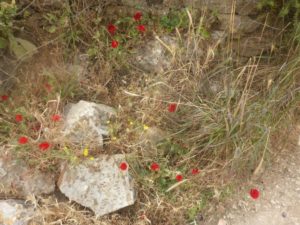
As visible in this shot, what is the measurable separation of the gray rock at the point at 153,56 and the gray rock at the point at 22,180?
1124 millimetres

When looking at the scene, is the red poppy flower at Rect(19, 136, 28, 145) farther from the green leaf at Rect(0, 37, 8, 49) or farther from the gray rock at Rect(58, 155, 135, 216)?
the green leaf at Rect(0, 37, 8, 49)

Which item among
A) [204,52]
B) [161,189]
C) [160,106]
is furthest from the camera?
[204,52]

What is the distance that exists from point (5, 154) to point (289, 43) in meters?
2.13

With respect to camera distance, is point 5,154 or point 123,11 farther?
point 123,11

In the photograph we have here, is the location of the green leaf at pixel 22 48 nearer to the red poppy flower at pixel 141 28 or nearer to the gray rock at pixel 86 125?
the gray rock at pixel 86 125

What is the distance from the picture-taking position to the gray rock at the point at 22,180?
Result: 259cm

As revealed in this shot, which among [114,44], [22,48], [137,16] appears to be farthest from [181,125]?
[22,48]

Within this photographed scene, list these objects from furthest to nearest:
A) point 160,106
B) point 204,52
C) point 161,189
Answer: point 204,52 → point 160,106 → point 161,189

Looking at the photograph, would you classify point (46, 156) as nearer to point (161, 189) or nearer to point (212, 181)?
point (161, 189)

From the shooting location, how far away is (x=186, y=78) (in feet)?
8.77

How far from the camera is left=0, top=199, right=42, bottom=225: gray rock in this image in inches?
95.3

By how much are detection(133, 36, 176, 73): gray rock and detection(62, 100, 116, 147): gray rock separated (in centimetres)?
55

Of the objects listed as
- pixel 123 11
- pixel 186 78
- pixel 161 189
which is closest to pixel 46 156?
pixel 161 189

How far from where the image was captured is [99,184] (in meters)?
2.56
